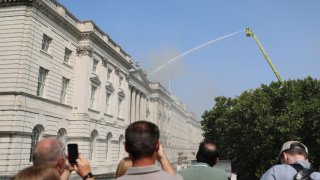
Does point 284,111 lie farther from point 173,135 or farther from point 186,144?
point 186,144

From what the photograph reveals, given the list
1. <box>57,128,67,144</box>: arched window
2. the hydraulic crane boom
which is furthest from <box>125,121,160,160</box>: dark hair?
the hydraulic crane boom

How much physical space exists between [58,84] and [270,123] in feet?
65.2

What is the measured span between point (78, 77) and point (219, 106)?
1772 centimetres

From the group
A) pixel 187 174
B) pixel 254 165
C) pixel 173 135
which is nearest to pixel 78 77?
pixel 254 165

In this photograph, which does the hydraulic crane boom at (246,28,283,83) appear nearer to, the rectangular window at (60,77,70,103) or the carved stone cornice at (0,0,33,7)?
the rectangular window at (60,77,70,103)

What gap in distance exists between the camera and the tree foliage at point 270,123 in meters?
34.0

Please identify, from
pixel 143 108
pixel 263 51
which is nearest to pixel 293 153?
pixel 143 108

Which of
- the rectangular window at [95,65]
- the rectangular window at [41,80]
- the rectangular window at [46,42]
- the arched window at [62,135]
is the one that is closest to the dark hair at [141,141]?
the rectangular window at [41,80]

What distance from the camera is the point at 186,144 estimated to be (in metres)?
120

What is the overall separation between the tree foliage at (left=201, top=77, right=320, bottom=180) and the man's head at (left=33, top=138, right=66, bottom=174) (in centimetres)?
3201

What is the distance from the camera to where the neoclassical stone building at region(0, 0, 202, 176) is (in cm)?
2772

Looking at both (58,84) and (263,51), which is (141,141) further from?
(263,51)

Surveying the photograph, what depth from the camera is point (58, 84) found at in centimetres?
Result: 3359

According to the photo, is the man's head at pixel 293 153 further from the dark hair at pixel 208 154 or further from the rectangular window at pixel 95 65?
the rectangular window at pixel 95 65
